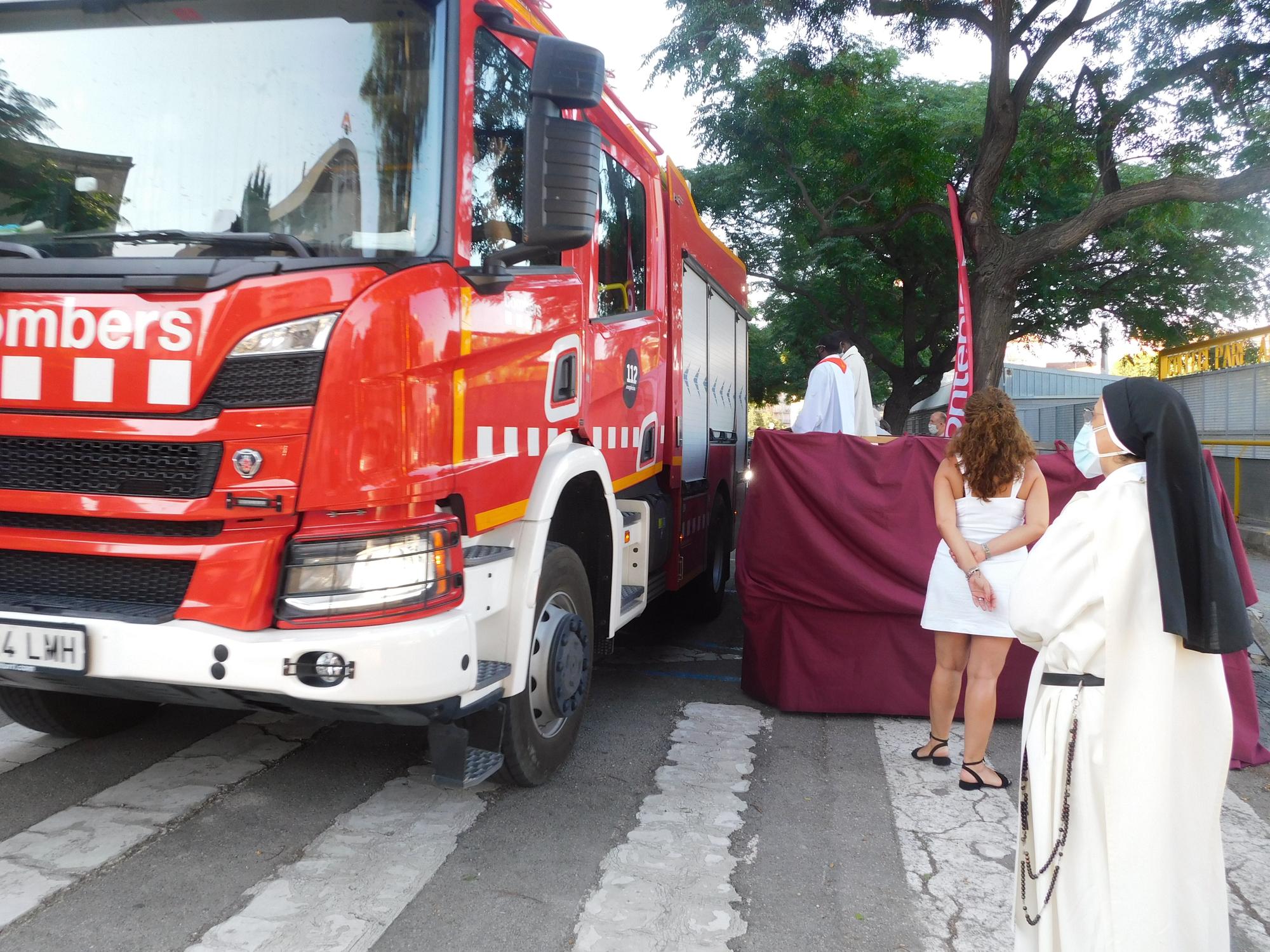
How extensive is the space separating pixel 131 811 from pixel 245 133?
2354 mm

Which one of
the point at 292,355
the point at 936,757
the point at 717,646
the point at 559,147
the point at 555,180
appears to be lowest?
the point at 936,757

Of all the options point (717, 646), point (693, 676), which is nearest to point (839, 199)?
point (717, 646)

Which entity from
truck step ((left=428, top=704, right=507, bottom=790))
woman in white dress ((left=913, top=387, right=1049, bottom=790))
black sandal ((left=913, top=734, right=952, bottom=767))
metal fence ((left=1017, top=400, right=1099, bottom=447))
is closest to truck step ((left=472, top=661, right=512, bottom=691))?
truck step ((left=428, top=704, right=507, bottom=790))

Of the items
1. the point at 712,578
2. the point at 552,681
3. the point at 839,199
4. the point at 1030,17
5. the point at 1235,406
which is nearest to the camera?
the point at 552,681

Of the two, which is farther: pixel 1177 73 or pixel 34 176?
pixel 1177 73

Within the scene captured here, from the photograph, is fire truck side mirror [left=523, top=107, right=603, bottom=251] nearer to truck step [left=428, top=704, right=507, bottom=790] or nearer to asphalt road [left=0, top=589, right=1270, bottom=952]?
truck step [left=428, top=704, right=507, bottom=790]

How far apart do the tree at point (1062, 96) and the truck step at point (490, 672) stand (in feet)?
34.9

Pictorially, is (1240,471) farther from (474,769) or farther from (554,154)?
(474,769)

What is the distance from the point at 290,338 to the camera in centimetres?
296

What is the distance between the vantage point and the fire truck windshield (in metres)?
3.22

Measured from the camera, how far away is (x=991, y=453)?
4.43 m

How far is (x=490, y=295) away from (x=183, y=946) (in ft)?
6.83

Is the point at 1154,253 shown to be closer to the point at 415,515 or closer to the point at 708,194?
the point at 708,194

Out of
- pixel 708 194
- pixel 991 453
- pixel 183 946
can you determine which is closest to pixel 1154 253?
pixel 708 194
